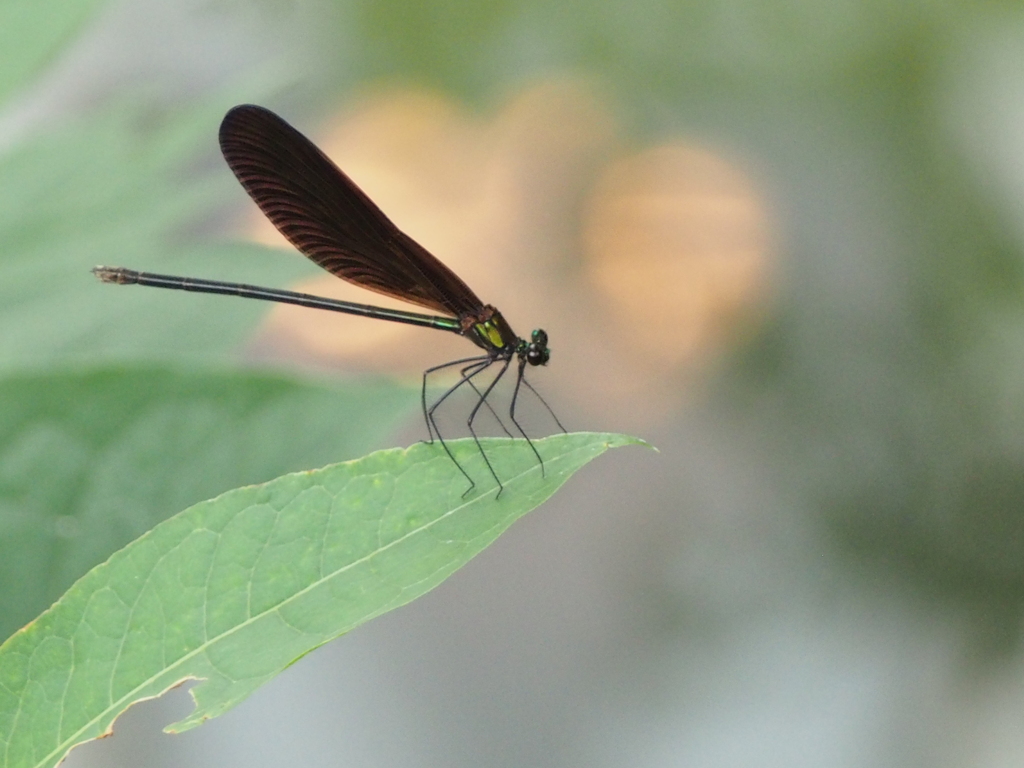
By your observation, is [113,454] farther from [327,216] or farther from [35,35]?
[327,216]

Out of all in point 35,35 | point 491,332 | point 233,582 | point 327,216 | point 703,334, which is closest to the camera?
point 233,582

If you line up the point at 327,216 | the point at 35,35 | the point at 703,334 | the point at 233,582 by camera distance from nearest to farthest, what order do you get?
the point at 233,582
the point at 35,35
the point at 327,216
the point at 703,334

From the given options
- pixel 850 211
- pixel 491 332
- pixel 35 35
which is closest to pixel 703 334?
pixel 850 211

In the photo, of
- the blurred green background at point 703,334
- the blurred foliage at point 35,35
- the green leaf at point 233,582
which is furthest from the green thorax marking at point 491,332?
the blurred green background at point 703,334

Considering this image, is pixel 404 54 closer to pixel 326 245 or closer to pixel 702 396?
pixel 702 396

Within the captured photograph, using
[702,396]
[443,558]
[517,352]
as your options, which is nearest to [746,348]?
[702,396]

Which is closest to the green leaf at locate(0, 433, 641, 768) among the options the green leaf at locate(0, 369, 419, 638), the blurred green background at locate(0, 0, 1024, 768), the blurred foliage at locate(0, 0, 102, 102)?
the green leaf at locate(0, 369, 419, 638)

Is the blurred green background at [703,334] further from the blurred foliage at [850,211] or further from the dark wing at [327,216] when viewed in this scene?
the dark wing at [327,216]
